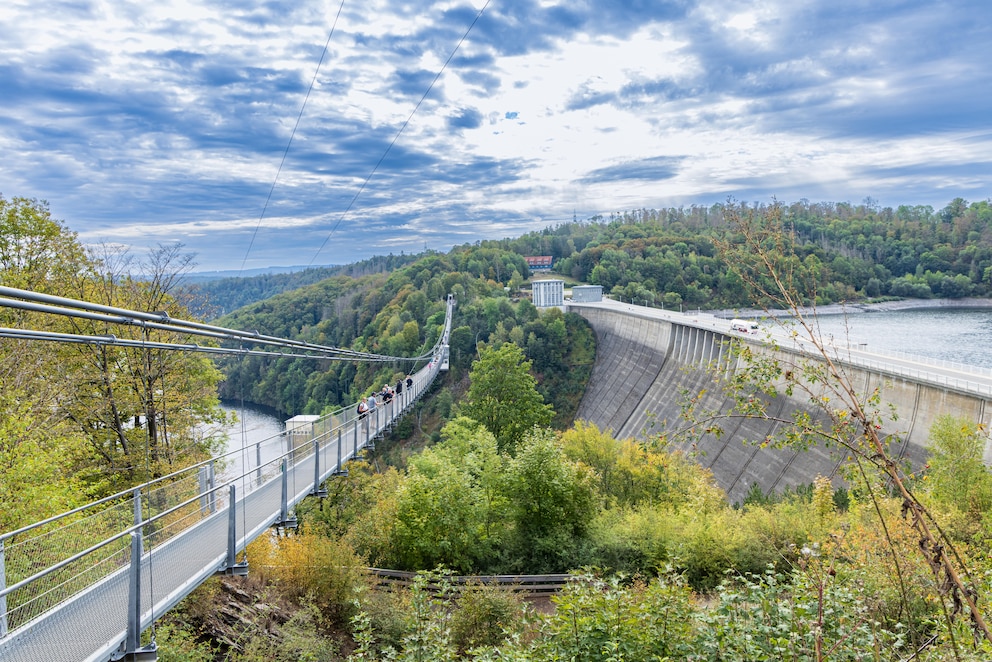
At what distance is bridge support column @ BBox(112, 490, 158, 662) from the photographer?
4.98 m

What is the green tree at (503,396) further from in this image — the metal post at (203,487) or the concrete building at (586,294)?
the concrete building at (586,294)

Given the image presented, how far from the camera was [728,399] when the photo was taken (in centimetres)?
3150

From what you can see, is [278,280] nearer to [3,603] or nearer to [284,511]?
[284,511]

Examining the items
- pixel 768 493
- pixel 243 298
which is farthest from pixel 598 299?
pixel 243 298

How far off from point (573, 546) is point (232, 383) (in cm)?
5555

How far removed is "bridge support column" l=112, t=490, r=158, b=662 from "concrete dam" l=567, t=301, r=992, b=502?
409cm

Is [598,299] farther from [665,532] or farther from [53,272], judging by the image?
[53,272]

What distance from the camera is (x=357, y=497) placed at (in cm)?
2073

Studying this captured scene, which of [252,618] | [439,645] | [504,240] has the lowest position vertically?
[252,618]

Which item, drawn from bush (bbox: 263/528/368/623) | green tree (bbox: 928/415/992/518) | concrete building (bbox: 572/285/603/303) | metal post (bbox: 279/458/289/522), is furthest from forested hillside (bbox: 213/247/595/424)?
metal post (bbox: 279/458/289/522)

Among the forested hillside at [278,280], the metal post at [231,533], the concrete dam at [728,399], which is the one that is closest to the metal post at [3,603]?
the metal post at [231,533]

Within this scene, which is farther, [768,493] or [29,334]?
[768,493]

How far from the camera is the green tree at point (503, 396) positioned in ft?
111

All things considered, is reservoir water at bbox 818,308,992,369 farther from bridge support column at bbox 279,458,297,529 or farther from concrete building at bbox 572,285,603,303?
bridge support column at bbox 279,458,297,529
